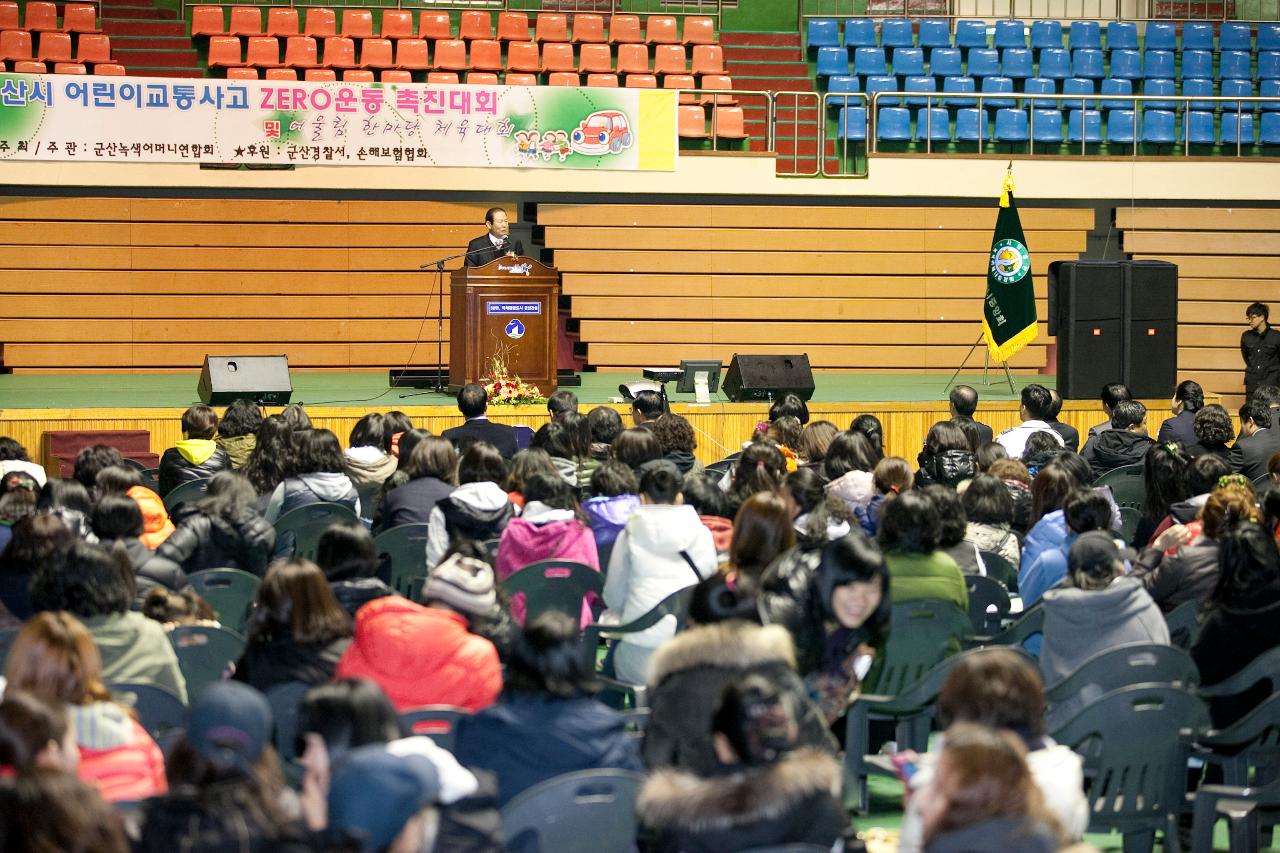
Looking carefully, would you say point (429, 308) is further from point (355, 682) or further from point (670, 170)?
point (355, 682)

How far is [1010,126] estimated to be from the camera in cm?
1484

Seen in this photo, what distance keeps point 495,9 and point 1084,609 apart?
12.7 metres

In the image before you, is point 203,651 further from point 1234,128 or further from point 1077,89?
point 1234,128

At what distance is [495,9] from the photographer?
629 inches

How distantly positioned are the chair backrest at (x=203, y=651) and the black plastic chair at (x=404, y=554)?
5.18ft

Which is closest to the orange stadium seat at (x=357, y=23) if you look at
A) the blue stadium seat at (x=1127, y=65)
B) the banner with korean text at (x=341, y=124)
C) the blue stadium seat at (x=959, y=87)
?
the banner with korean text at (x=341, y=124)

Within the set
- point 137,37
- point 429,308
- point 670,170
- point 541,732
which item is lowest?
point 541,732

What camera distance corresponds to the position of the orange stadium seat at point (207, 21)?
48.9ft

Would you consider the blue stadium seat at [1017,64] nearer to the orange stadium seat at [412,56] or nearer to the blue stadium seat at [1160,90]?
the blue stadium seat at [1160,90]

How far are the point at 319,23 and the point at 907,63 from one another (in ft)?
18.9

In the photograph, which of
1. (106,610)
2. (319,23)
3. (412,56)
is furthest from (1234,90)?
(106,610)

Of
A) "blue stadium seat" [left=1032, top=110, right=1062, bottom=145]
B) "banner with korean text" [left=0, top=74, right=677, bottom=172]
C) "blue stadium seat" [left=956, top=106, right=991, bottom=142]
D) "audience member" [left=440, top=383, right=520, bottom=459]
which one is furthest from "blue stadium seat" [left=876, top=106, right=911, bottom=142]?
"audience member" [left=440, top=383, right=520, bottom=459]

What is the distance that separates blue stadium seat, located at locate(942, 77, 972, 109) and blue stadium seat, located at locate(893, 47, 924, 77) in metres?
0.35

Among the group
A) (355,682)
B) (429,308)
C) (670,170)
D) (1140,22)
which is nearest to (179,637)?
(355,682)
